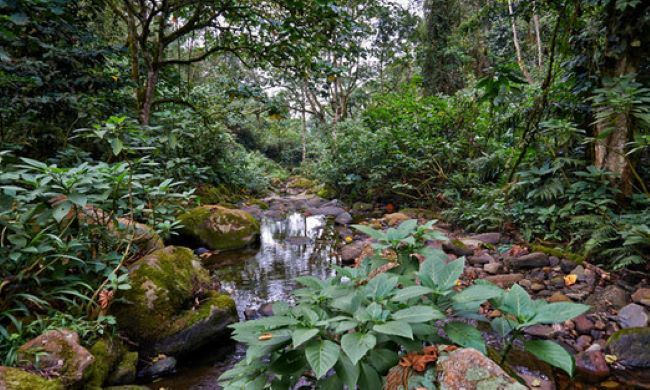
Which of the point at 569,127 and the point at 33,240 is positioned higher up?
the point at 569,127

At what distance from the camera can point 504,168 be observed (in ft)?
19.8

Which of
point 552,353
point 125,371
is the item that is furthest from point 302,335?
point 125,371

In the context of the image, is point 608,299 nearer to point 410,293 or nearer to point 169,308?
point 410,293

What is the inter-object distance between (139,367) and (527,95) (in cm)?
694

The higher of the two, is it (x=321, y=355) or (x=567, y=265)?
(x=321, y=355)

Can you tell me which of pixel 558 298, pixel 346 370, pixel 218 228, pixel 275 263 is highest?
pixel 346 370

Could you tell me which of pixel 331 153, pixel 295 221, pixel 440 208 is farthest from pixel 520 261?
pixel 331 153

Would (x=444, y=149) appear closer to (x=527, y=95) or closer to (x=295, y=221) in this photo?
(x=527, y=95)

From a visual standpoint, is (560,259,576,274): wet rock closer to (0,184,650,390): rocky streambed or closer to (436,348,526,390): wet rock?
(0,184,650,390): rocky streambed

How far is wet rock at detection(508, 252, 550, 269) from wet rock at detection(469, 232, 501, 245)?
0.88 m

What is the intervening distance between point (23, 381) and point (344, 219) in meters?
6.47

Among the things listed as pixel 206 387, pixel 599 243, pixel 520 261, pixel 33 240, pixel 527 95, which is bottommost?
pixel 206 387

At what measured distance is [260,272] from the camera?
485 cm

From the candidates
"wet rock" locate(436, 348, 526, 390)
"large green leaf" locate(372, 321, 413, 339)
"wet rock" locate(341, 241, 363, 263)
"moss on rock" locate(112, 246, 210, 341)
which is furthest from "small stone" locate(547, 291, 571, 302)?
"moss on rock" locate(112, 246, 210, 341)
